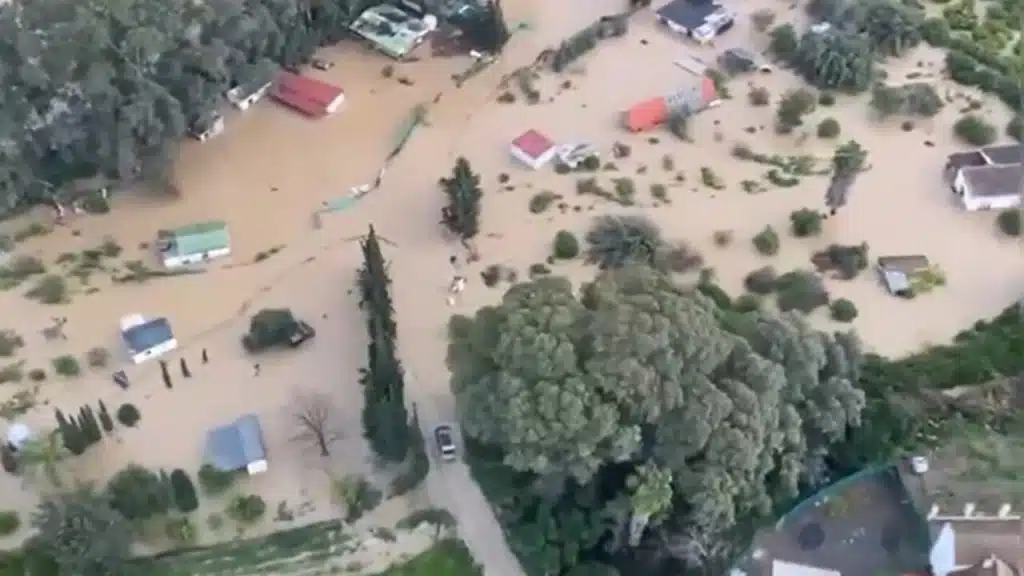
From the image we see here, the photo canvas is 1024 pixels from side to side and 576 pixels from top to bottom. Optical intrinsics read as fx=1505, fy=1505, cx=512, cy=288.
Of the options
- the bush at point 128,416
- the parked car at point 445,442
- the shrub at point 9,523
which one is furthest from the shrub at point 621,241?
the shrub at point 9,523

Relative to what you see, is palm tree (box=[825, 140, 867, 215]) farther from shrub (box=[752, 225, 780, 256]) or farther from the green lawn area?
the green lawn area

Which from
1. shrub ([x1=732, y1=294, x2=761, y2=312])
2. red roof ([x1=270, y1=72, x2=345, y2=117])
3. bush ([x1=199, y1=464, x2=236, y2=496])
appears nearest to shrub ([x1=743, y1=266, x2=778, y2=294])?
shrub ([x1=732, y1=294, x2=761, y2=312])

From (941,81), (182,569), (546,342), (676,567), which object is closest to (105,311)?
(182,569)

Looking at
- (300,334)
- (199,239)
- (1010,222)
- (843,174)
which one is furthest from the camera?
(843,174)

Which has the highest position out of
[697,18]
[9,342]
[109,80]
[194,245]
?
[109,80]

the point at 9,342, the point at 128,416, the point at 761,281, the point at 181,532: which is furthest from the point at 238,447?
the point at 761,281

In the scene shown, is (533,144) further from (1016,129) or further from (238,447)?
(1016,129)
